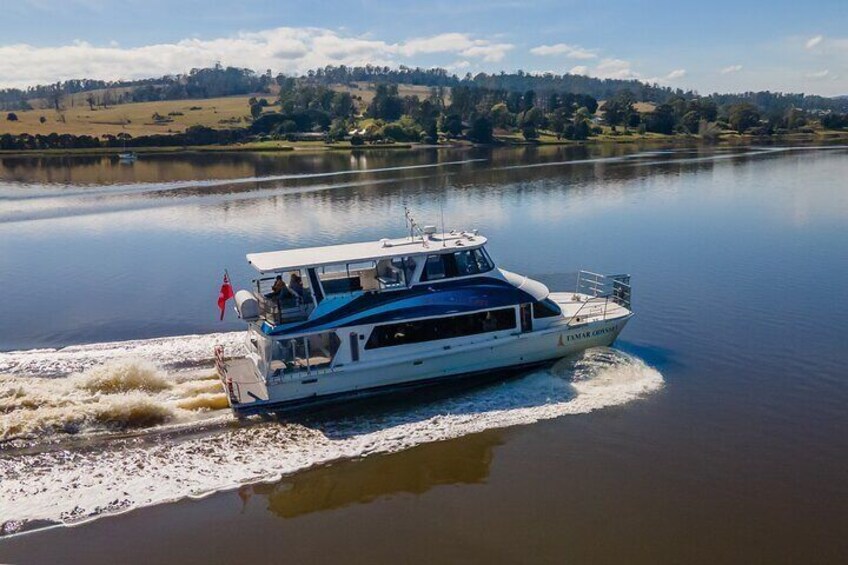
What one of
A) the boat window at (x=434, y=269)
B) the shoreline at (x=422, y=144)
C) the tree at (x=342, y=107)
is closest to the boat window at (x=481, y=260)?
the boat window at (x=434, y=269)

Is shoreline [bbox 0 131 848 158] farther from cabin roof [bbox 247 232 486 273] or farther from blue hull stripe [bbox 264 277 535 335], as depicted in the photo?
blue hull stripe [bbox 264 277 535 335]

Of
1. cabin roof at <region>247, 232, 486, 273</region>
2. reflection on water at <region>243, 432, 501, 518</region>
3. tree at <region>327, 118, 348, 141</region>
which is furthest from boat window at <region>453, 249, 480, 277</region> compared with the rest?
tree at <region>327, 118, 348, 141</region>

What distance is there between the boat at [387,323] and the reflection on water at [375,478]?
11.0ft

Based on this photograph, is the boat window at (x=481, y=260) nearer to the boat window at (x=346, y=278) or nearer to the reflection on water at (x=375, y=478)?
the boat window at (x=346, y=278)

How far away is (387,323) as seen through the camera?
21.0 m

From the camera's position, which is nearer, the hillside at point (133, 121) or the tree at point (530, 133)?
the hillside at point (133, 121)

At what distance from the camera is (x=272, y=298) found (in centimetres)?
2066

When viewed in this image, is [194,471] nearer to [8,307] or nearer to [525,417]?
[525,417]

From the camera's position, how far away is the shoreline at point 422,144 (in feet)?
383

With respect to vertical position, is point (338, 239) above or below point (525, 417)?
above

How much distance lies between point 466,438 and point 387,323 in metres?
4.24

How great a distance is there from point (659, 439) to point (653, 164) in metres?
74.6

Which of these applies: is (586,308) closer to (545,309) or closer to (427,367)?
(545,309)

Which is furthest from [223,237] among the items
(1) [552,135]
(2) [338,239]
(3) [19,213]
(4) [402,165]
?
(1) [552,135]
